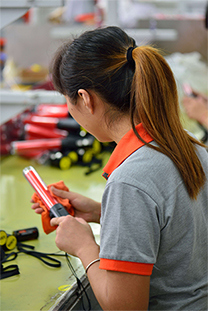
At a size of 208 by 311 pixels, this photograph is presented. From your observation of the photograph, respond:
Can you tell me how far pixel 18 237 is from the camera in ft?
3.90

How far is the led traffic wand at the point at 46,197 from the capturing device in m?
1.03

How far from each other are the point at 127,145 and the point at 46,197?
1.31 ft

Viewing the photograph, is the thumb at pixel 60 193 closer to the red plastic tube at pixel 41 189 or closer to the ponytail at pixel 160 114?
the red plastic tube at pixel 41 189

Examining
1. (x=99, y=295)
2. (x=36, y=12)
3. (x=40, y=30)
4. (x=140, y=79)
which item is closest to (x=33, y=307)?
(x=99, y=295)

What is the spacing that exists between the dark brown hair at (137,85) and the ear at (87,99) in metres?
0.01

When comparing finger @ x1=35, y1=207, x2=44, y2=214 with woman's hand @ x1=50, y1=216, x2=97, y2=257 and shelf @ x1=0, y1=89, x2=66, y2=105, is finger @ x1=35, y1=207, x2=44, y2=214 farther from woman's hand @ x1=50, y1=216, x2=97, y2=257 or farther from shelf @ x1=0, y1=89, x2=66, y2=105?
shelf @ x1=0, y1=89, x2=66, y2=105

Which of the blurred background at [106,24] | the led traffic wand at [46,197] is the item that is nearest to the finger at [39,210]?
the led traffic wand at [46,197]

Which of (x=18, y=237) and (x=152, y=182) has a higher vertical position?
(x=152, y=182)

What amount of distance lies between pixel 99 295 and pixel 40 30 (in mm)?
3380

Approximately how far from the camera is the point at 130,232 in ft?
2.28

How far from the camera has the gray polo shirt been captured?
697 millimetres

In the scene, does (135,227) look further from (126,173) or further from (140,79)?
(140,79)

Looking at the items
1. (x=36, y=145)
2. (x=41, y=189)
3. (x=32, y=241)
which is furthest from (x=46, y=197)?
(x=36, y=145)

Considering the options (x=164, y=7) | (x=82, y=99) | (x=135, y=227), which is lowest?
(x=164, y=7)
